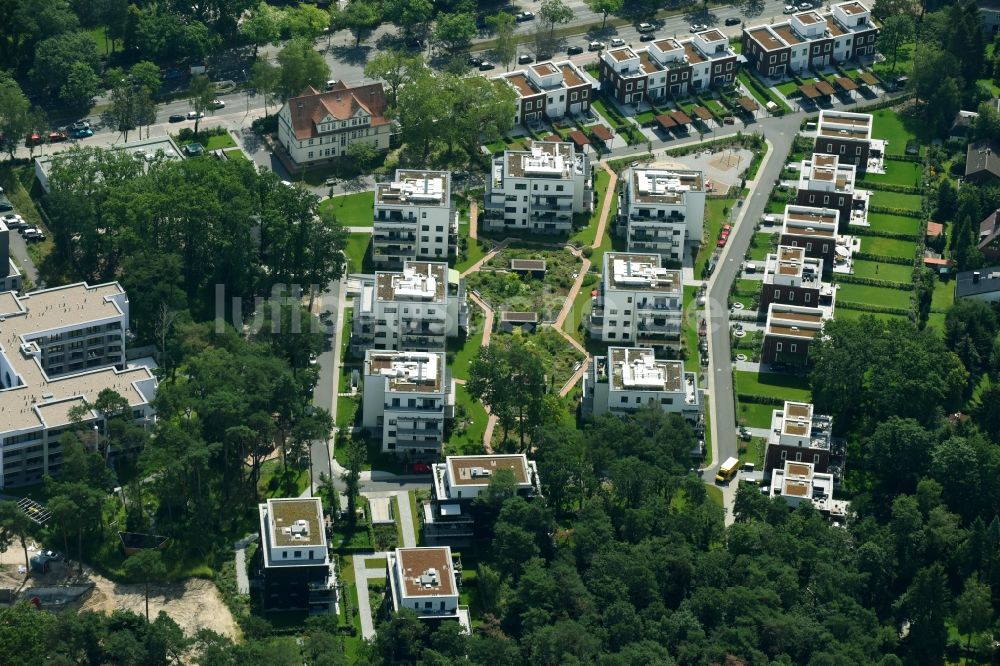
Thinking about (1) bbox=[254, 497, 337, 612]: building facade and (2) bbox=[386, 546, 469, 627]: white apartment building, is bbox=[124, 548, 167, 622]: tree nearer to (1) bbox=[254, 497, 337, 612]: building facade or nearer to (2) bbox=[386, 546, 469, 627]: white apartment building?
(1) bbox=[254, 497, 337, 612]: building facade

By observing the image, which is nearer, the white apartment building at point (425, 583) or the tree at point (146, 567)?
the white apartment building at point (425, 583)

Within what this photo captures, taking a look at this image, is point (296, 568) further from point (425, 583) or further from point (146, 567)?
point (146, 567)

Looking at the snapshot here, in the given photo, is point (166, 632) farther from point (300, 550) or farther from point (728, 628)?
point (728, 628)

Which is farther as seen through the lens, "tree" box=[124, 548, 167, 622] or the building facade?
"tree" box=[124, 548, 167, 622]

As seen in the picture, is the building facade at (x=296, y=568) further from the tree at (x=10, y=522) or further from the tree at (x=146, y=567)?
the tree at (x=10, y=522)

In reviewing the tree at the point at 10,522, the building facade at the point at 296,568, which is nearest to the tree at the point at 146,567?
the building facade at the point at 296,568

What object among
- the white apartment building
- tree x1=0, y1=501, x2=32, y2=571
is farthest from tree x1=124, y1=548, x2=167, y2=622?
the white apartment building
